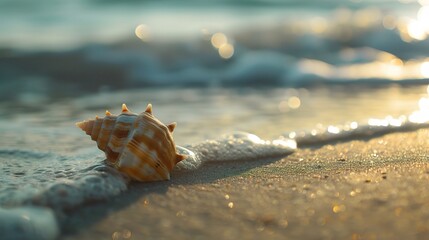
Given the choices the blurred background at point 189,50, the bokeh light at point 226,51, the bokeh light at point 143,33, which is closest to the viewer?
the blurred background at point 189,50

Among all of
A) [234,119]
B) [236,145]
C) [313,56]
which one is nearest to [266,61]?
[313,56]

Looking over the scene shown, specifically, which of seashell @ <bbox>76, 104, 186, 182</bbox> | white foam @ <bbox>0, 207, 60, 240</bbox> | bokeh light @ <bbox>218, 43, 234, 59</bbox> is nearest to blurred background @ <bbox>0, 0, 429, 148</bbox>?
bokeh light @ <bbox>218, 43, 234, 59</bbox>

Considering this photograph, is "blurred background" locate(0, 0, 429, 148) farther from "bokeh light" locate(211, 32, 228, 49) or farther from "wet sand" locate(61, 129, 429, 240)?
"wet sand" locate(61, 129, 429, 240)

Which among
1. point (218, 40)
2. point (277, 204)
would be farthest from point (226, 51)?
point (277, 204)

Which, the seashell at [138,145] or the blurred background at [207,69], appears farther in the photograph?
the blurred background at [207,69]

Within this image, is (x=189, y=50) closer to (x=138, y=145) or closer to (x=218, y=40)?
(x=218, y=40)

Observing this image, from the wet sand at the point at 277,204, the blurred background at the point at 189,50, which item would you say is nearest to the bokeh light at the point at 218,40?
the blurred background at the point at 189,50

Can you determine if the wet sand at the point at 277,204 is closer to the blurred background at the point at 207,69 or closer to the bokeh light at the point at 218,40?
the blurred background at the point at 207,69
